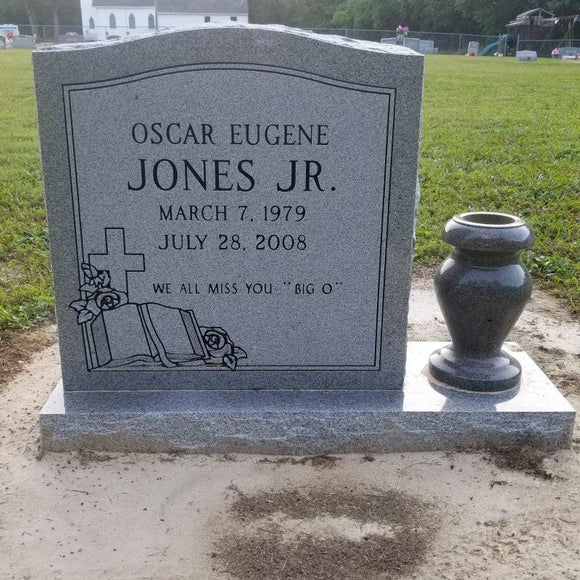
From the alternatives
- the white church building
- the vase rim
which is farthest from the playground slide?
the vase rim

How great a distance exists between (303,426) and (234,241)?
940 mm

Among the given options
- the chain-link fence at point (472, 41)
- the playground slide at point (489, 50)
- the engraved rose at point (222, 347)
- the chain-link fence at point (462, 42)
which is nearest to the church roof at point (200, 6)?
the chain-link fence at point (462, 42)

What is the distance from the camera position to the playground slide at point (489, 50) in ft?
167

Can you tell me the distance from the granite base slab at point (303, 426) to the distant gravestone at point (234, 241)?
0.4 inches

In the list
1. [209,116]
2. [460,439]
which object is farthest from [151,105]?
[460,439]

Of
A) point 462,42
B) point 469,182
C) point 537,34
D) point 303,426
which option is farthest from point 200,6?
point 303,426

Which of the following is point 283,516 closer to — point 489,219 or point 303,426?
point 303,426

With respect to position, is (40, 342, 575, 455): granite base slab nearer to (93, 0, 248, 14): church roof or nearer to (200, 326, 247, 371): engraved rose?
(200, 326, 247, 371): engraved rose

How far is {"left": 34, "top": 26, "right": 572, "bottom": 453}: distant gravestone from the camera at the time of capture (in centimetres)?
319

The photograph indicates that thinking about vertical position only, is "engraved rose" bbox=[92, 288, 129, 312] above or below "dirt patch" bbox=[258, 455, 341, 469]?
above

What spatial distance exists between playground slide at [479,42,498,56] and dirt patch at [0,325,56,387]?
5172cm

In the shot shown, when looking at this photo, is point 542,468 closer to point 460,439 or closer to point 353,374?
point 460,439

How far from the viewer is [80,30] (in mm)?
84062

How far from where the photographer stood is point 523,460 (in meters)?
3.30
